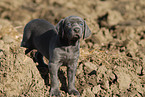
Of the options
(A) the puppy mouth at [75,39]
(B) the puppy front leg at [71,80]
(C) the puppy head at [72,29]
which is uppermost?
(C) the puppy head at [72,29]

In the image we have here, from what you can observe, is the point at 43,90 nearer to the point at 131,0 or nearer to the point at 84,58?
the point at 84,58

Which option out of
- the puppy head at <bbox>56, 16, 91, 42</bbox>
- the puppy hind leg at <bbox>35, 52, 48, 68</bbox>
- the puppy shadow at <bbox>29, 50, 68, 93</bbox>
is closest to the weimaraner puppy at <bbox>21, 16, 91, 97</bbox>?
the puppy head at <bbox>56, 16, 91, 42</bbox>

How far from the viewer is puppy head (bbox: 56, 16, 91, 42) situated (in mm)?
3662

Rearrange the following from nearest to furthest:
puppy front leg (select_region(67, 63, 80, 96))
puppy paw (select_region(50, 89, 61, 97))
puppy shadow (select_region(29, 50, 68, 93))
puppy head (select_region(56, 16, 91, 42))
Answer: puppy head (select_region(56, 16, 91, 42))
puppy paw (select_region(50, 89, 61, 97))
puppy front leg (select_region(67, 63, 80, 96))
puppy shadow (select_region(29, 50, 68, 93))

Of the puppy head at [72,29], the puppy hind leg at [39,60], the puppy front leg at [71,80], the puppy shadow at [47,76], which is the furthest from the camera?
the puppy hind leg at [39,60]

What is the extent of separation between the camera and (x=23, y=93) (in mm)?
3953

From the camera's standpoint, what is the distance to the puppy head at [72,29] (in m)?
3.66

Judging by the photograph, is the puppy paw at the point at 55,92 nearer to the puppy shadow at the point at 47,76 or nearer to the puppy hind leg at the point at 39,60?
the puppy shadow at the point at 47,76

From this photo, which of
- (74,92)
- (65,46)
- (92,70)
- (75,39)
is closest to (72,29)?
(75,39)

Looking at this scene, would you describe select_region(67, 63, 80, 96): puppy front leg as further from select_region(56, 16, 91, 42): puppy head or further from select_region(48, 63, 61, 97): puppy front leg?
select_region(56, 16, 91, 42): puppy head

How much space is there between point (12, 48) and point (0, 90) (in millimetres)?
1076

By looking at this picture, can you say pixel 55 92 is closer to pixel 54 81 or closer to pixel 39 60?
pixel 54 81

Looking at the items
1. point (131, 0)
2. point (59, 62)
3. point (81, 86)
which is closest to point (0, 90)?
point (59, 62)

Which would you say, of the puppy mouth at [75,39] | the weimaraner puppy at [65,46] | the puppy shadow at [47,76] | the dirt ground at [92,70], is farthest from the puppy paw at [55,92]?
the puppy mouth at [75,39]
